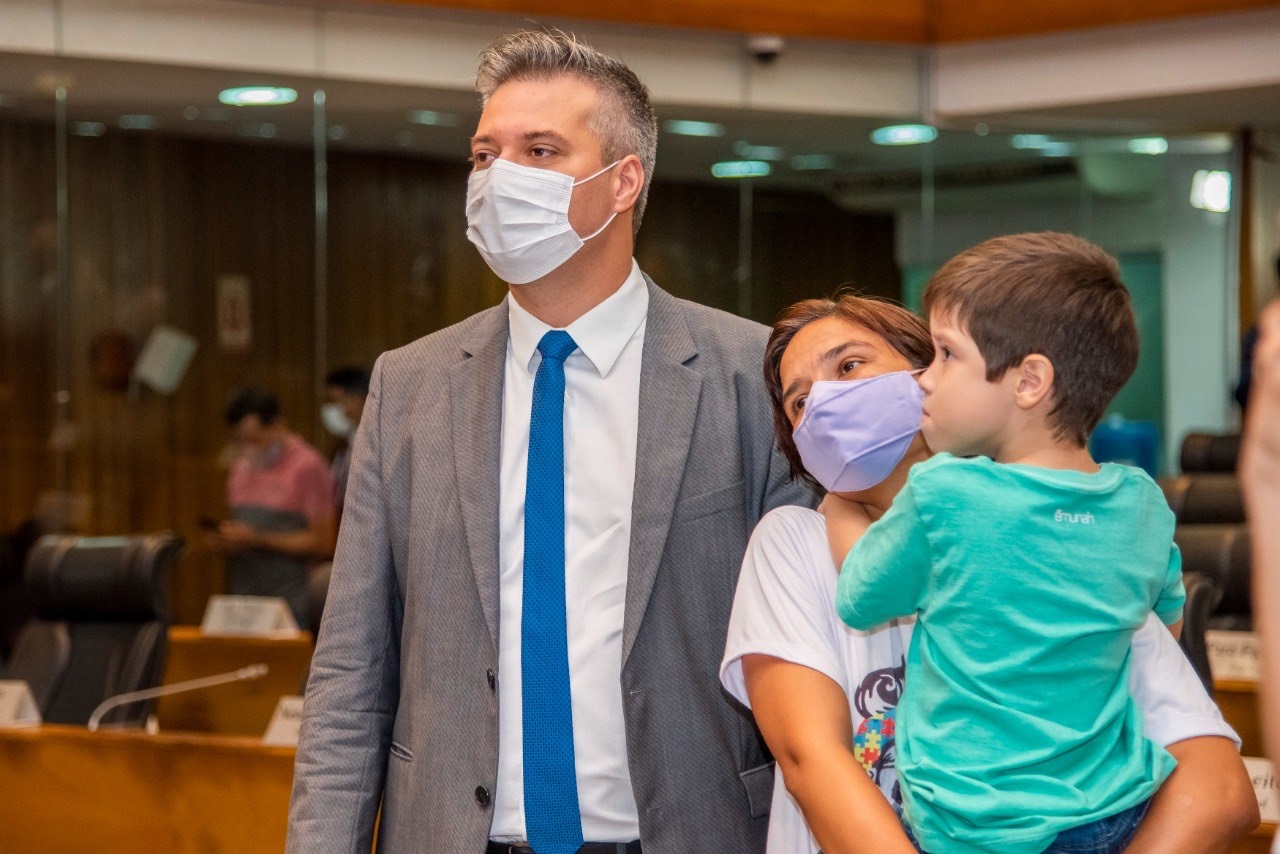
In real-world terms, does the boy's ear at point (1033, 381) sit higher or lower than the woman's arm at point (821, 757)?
higher

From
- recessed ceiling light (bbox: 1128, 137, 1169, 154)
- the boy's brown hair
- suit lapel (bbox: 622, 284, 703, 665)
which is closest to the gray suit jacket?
suit lapel (bbox: 622, 284, 703, 665)

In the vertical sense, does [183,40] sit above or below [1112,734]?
above

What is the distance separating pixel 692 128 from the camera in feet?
25.0

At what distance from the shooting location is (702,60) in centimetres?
718

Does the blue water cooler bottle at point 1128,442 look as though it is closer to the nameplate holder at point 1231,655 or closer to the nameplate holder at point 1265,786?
the nameplate holder at point 1231,655

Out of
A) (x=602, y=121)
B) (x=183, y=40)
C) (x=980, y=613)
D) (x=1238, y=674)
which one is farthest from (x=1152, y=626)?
(x=183, y=40)

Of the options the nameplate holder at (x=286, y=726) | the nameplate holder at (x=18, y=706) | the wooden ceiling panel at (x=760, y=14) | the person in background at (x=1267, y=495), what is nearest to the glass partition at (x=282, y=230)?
the wooden ceiling panel at (x=760, y=14)

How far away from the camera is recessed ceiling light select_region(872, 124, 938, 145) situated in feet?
25.9

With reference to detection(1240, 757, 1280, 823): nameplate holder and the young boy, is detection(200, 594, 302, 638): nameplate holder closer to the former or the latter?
detection(1240, 757, 1280, 823): nameplate holder

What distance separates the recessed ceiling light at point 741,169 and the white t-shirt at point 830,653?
6497 millimetres

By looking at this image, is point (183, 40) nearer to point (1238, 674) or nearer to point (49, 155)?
point (49, 155)

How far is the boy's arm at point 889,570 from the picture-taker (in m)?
1.39

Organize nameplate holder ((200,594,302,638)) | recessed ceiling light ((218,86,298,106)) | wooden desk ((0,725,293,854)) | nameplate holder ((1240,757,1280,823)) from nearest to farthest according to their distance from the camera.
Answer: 1. nameplate holder ((1240,757,1280,823))
2. wooden desk ((0,725,293,854))
3. nameplate holder ((200,594,302,638))
4. recessed ceiling light ((218,86,298,106))

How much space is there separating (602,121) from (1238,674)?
2.98m
